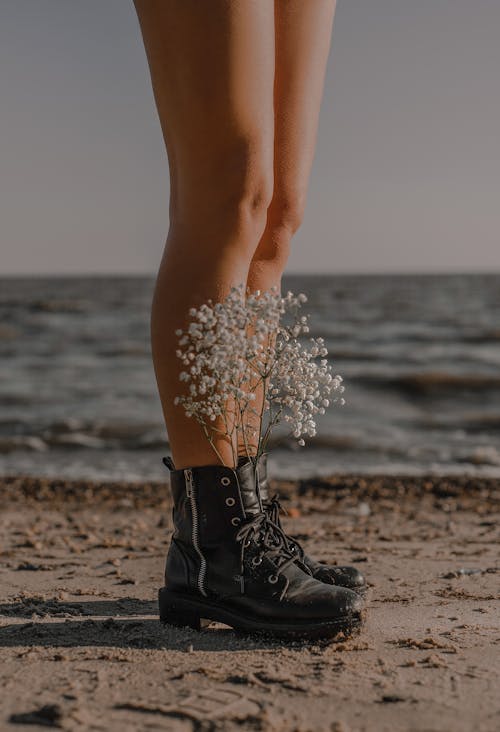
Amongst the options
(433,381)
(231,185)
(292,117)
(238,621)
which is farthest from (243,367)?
(433,381)

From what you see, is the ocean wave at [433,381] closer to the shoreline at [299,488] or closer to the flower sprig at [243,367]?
the shoreline at [299,488]

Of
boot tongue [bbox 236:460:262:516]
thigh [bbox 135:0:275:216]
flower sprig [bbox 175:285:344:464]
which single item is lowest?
boot tongue [bbox 236:460:262:516]

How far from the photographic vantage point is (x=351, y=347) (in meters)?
14.2

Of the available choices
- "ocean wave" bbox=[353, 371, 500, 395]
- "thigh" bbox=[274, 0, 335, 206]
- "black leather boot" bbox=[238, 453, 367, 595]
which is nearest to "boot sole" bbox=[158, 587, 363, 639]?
"black leather boot" bbox=[238, 453, 367, 595]

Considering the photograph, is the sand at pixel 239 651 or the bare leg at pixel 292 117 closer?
the sand at pixel 239 651

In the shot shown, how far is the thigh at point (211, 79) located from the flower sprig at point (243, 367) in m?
0.27

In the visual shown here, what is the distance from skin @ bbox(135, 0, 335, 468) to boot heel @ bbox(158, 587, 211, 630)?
29 cm

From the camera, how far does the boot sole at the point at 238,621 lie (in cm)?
174

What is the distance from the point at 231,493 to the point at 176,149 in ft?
2.39

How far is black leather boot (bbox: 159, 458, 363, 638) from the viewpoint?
5.72 feet

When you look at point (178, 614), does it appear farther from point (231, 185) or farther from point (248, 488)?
point (231, 185)

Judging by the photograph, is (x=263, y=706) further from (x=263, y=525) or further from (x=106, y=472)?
(x=106, y=472)

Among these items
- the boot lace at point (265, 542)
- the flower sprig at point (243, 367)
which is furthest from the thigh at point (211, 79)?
the boot lace at point (265, 542)

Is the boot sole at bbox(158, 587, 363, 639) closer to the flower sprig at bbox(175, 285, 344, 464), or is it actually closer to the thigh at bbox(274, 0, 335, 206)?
the flower sprig at bbox(175, 285, 344, 464)
